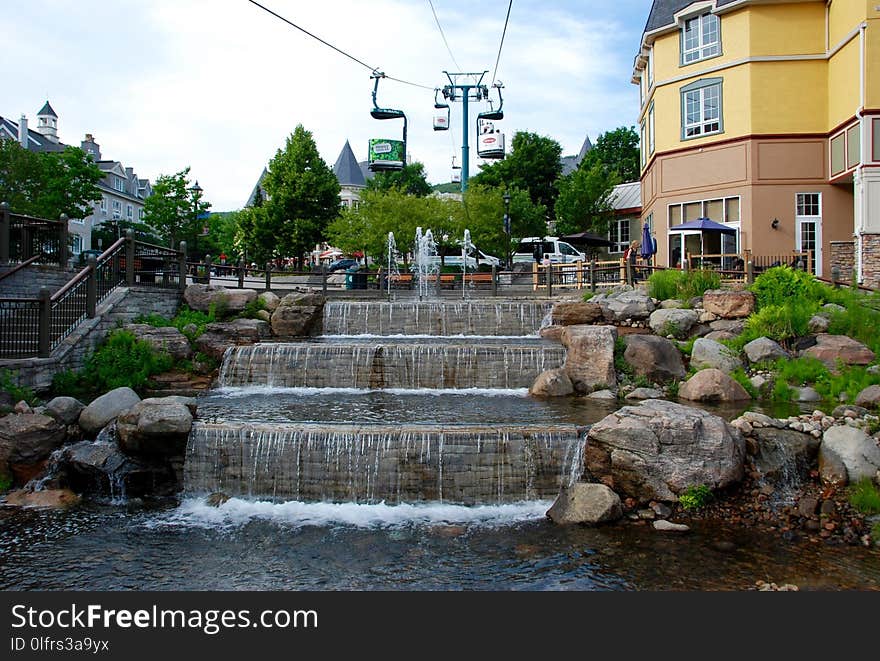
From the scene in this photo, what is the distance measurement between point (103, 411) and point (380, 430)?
4911mm

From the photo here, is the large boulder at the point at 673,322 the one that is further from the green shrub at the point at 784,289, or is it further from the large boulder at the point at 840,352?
the large boulder at the point at 840,352

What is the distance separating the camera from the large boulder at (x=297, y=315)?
19.1 metres

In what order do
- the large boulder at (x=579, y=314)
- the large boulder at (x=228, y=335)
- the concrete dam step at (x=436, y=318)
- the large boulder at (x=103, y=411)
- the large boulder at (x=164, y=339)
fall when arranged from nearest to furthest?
the large boulder at (x=103, y=411), the large boulder at (x=164, y=339), the large boulder at (x=228, y=335), the large boulder at (x=579, y=314), the concrete dam step at (x=436, y=318)

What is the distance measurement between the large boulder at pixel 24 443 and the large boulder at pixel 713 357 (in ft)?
40.4

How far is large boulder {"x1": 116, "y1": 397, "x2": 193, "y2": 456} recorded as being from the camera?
10.3 metres

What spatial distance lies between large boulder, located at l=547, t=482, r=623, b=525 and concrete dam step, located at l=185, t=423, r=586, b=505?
2.57 feet

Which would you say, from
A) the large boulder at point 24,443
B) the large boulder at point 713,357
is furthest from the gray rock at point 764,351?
the large boulder at point 24,443

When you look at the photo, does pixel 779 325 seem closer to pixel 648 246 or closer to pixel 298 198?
pixel 648 246

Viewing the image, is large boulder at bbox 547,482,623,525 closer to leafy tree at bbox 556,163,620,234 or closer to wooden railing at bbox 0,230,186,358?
wooden railing at bbox 0,230,186,358

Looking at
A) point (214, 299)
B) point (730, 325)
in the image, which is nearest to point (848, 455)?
point (730, 325)

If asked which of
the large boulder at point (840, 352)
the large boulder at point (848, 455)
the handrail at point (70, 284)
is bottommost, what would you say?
the large boulder at point (848, 455)

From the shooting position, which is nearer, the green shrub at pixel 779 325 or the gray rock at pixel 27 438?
the gray rock at pixel 27 438

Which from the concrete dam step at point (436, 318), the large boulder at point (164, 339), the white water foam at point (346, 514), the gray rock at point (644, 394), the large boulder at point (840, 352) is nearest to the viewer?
the white water foam at point (346, 514)

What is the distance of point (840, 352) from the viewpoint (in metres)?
14.2
